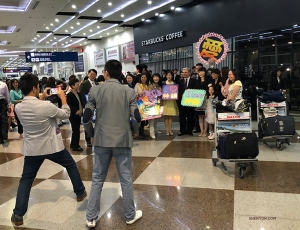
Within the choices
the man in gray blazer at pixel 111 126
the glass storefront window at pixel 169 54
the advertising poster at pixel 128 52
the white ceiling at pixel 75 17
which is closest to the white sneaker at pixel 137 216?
the man in gray blazer at pixel 111 126

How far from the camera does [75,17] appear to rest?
14.2 metres

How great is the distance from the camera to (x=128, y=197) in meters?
2.52

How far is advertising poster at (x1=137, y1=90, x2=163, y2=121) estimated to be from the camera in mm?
5949

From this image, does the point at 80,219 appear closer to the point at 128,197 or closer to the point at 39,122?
the point at 128,197

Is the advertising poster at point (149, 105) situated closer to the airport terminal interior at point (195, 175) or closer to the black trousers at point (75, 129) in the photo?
the airport terminal interior at point (195, 175)

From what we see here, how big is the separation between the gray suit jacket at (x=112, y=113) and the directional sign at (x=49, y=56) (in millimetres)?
15967

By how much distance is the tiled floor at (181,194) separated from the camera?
8.63ft

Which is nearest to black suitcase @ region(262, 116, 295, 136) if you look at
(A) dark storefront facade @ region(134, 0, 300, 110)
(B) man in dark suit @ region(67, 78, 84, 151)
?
(B) man in dark suit @ region(67, 78, 84, 151)

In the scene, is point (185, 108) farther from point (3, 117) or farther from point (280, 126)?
point (3, 117)

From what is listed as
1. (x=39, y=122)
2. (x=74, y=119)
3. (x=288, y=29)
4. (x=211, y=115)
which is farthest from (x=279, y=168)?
(x=288, y=29)

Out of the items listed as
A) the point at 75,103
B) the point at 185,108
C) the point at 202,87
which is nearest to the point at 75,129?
the point at 75,103

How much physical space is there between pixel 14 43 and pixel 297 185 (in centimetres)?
2193

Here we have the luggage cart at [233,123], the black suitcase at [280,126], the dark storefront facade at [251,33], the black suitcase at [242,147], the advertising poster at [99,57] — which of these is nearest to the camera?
the black suitcase at [242,147]

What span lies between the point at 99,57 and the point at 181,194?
2077cm
